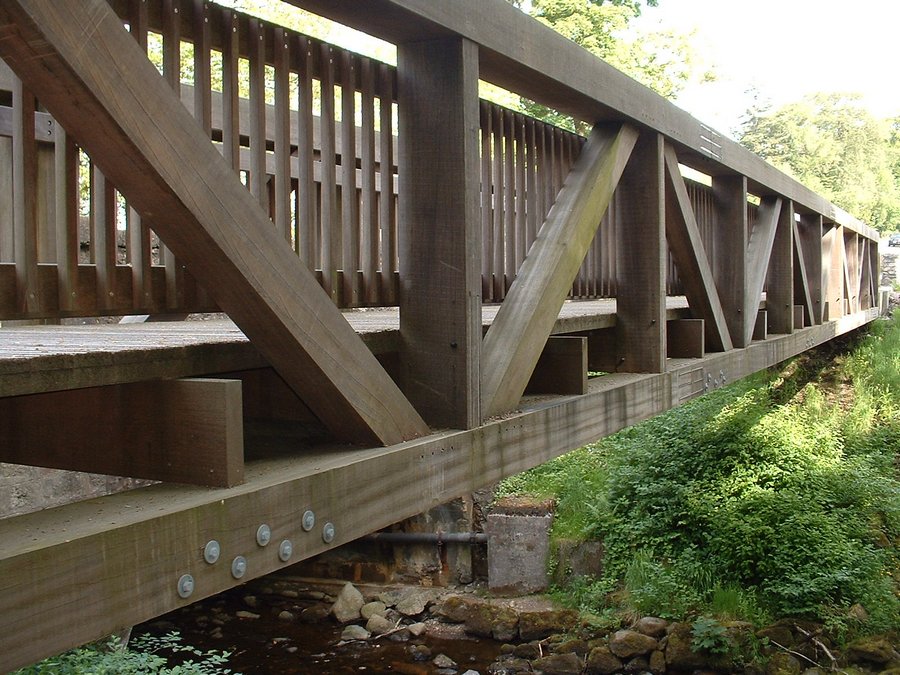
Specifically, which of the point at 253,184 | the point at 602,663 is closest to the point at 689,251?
the point at 253,184

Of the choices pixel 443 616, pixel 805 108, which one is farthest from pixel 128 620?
pixel 805 108

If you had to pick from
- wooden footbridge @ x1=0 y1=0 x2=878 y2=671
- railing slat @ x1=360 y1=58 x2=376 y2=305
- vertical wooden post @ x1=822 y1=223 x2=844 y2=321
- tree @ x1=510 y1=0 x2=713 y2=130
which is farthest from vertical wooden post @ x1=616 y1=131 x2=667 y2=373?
tree @ x1=510 y1=0 x2=713 y2=130

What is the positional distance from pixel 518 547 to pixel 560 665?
8.07ft

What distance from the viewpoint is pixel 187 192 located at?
6.99ft

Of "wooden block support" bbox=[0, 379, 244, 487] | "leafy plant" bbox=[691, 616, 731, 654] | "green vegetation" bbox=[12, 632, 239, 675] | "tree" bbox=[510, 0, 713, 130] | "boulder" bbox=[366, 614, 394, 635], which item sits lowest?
"boulder" bbox=[366, 614, 394, 635]

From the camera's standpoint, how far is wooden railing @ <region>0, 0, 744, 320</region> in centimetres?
224

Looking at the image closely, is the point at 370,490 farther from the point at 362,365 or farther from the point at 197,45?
the point at 197,45

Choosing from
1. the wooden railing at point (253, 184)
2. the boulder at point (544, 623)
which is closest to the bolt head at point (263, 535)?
the wooden railing at point (253, 184)

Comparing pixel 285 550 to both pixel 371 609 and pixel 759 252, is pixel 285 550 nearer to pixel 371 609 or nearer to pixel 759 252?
pixel 759 252

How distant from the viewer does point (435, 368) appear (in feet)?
10.7

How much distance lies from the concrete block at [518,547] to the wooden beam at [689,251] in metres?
9.15

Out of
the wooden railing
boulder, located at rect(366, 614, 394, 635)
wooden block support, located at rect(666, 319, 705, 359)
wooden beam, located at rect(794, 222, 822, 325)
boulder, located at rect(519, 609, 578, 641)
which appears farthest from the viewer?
boulder, located at rect(366, 614, 394, 635)

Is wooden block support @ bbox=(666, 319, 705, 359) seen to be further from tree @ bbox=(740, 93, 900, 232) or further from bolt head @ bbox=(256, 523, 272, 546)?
tree @ bbox=(740, 93, 900, 232)

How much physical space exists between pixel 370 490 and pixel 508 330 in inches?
42.9
